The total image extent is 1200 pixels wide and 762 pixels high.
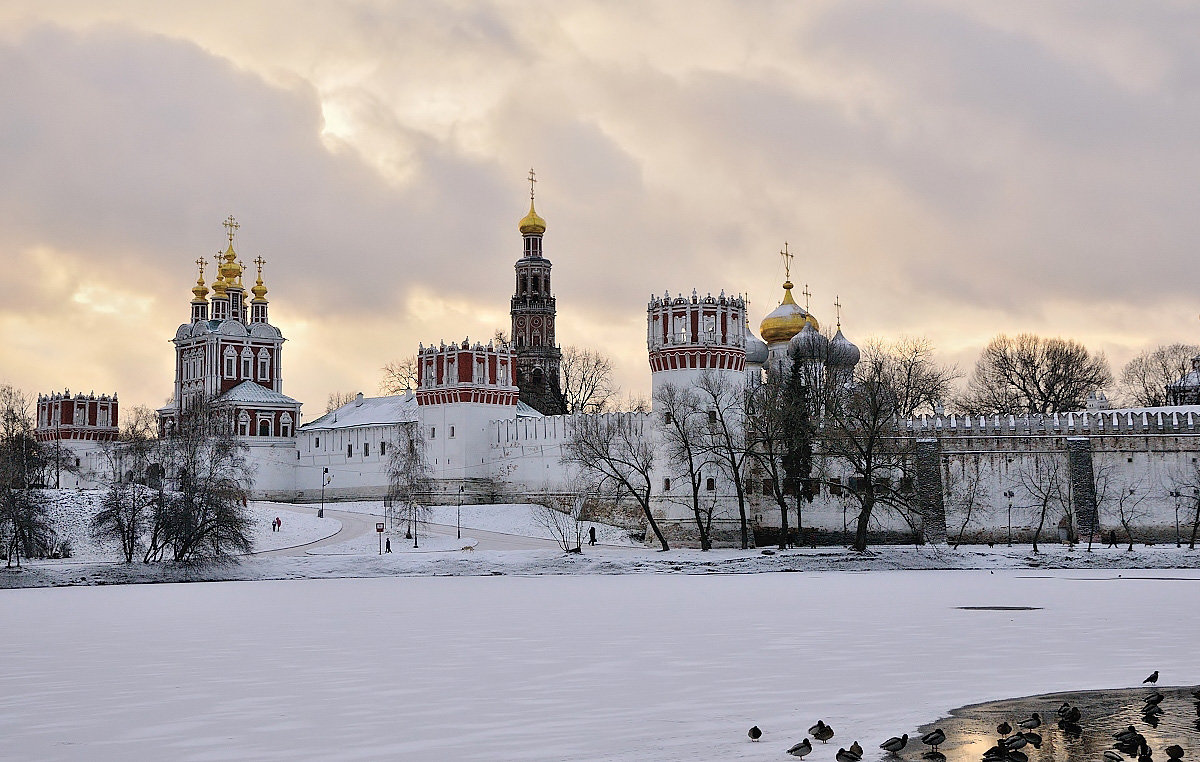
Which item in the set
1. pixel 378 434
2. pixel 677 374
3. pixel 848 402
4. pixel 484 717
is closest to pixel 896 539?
pixel 848 402

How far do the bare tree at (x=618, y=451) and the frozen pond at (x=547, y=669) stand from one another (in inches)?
922

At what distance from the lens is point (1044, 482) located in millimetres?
48562

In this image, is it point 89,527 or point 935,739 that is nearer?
point 935,739

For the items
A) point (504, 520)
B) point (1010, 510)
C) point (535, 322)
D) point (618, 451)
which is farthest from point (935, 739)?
point (535, 322)

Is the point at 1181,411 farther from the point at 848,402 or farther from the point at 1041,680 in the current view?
the point at 1041,680

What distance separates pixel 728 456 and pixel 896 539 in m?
6.81

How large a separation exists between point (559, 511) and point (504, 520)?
2.69 metres

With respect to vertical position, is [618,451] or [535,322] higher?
[535,322]

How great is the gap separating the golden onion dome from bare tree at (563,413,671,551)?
32.1ft

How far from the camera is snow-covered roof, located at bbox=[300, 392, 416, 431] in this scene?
68.4 meters

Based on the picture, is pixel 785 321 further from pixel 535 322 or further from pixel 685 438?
pixel 535 322

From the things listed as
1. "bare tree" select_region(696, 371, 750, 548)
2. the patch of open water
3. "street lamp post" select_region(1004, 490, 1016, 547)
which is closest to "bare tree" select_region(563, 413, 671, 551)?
"bare tree" select_region(696, 371, 750, 548)

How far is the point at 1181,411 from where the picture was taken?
163ft

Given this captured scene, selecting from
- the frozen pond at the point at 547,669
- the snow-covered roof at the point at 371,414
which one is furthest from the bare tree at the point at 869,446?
the snow-covered roof at the point at 371,414
